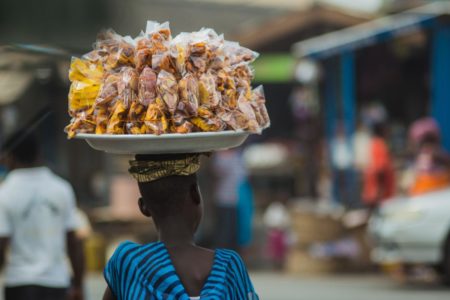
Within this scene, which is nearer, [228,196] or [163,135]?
[163,135]

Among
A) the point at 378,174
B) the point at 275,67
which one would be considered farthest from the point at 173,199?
the point at 275,67

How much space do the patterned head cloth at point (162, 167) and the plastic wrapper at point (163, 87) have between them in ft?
0.33

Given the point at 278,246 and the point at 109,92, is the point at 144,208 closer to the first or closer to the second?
the point at 109,92

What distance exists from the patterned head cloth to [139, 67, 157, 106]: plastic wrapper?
0.58ft

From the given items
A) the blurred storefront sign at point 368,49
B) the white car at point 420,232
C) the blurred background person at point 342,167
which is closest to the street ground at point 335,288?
the white car at point 420,232

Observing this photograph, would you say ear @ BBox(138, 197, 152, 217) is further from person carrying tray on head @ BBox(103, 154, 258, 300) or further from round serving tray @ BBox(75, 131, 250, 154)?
round serving tray @ BBox(75, 131, 250, 154)

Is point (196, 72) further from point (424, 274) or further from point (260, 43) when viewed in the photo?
point (260, 43)

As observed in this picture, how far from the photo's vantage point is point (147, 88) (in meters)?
3.41

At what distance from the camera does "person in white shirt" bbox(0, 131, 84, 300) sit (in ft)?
20.0

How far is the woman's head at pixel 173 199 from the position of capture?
344cm

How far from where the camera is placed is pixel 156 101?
3.41m

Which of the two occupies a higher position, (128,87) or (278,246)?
(128,87)

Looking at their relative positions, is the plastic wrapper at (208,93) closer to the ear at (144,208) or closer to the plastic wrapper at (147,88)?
the plastic wrapper at (147,88)

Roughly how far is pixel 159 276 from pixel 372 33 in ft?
40.0
